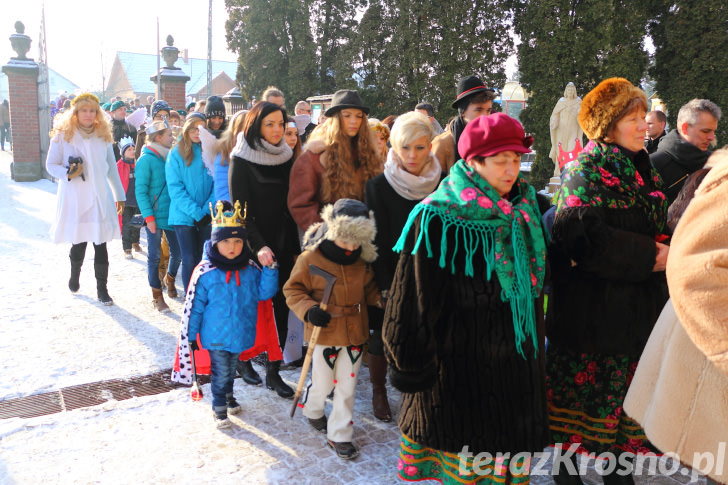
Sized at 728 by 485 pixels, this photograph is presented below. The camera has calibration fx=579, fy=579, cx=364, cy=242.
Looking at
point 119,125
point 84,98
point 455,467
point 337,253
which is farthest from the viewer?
point 119,125

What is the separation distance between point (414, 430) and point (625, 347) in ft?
4.06

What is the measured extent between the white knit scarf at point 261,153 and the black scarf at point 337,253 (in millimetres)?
1095

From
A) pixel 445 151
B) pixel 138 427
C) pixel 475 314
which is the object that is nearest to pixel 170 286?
pixel 138 427

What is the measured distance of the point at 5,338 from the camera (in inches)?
212

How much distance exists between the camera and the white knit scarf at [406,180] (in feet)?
12.3

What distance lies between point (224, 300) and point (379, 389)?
1.26 meters

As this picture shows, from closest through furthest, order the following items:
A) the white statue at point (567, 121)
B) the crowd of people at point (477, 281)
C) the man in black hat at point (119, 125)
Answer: the crowd of people at point (477, 281)
the man in black hat at point (119, 125)
the white statue at point (567, 121)

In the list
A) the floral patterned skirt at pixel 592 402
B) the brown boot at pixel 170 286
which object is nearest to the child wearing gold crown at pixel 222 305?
the floral patterned skirt at pixel 592 402

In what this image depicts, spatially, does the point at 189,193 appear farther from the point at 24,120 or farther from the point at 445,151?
the point at 24,120

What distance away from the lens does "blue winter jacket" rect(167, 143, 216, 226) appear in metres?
5.66

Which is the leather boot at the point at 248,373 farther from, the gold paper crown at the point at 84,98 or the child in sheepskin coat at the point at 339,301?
the gold paper crown at the point at 84,98

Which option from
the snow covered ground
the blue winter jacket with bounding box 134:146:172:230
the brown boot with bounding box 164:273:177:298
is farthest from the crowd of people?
the brown boot with bounding box 164:273:177:298

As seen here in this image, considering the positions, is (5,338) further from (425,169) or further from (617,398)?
(617,398)

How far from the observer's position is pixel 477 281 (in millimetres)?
2453
